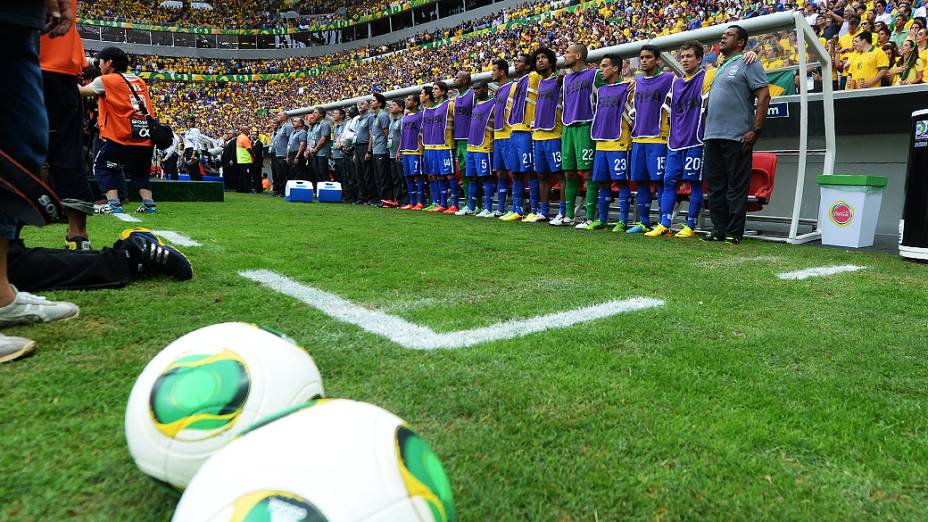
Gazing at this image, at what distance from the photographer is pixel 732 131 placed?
558 centimetres

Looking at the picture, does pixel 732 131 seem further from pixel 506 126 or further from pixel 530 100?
pixel 506 126

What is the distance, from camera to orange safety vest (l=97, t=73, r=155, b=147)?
654cm

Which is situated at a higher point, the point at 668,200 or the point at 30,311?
the point at 668,200

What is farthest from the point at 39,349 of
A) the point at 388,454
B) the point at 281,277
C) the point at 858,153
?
the point at 858,153

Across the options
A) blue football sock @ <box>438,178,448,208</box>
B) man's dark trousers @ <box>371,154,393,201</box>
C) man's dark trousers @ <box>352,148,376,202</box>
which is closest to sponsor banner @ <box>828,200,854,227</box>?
blue football sock @ <box>438,178,448,208</box>

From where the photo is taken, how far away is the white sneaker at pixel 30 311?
224 centimetres

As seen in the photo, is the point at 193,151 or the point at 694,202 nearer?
the point at 694,202

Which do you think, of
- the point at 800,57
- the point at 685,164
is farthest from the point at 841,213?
the point at 800,57

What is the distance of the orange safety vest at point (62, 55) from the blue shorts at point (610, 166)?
5.26 meters

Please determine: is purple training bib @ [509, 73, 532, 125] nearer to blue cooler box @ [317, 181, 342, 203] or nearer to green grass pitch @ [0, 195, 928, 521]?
green grass pitch @ [0, 195, 928, 521]

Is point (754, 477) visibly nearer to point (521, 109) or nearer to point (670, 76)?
point (670, 76)

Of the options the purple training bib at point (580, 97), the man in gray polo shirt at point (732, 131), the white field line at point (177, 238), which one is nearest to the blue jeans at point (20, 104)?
the white field line at point (177, 238)

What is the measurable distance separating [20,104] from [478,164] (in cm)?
716

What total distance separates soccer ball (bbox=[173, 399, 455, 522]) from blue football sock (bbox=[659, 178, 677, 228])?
5927mm
